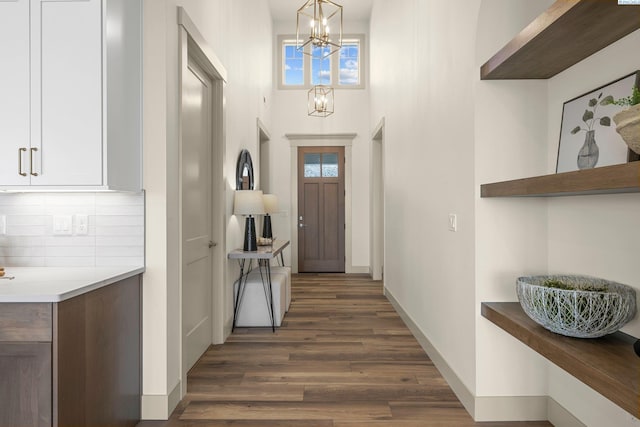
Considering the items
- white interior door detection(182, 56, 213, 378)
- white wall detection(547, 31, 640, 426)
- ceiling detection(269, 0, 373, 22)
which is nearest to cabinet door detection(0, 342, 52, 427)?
white interior door detection(182, 56, 213, 378)

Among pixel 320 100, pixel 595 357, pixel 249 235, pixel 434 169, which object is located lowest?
pixel 595 357

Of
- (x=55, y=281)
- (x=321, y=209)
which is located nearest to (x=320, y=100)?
(x=321, y=209)

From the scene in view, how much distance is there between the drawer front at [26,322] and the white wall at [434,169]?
82.1 inches

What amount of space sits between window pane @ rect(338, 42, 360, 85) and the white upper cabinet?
617 centimetres

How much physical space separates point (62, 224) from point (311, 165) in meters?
Result: 5.78

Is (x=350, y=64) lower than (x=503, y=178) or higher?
higher

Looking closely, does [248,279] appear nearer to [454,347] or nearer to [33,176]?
[454,347]

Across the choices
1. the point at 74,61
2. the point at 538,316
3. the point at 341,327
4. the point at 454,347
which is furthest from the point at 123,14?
the point at 341,327

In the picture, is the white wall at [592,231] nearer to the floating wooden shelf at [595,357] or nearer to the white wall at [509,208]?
the white wall at [509,208]

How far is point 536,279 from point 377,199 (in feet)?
16.8

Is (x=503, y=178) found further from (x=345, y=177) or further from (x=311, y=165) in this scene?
(x=311, y=165)

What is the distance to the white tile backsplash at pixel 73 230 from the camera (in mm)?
2410

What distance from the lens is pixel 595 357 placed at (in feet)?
5.00

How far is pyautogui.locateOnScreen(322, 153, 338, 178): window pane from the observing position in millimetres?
7949
